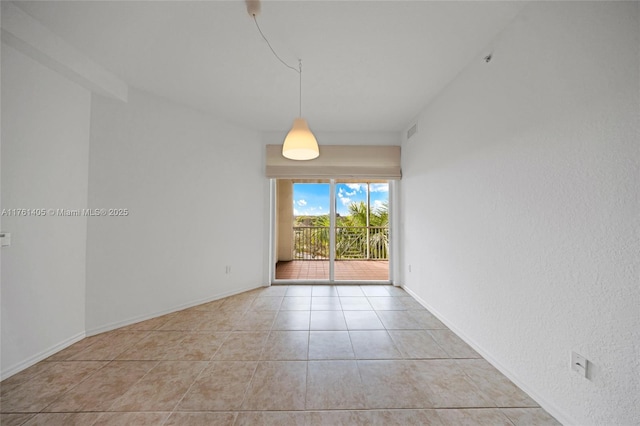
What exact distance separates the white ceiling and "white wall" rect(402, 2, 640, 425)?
41 centimetres

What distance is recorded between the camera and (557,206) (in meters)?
1.37

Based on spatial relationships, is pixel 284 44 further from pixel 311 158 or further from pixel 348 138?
pixel 348 138

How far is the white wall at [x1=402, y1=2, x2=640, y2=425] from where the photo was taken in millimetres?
1103

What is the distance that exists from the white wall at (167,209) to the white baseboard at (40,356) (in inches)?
4.8

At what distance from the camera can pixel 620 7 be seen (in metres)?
1.12

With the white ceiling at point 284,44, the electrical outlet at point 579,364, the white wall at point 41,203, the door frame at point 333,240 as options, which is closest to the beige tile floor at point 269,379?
the white wall at point 41,203

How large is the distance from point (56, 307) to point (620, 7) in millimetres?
4126

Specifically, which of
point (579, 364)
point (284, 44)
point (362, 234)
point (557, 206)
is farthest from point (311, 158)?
point (362, 234)

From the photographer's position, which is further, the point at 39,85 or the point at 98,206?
the point at 98,206

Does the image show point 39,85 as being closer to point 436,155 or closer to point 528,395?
point 436,155

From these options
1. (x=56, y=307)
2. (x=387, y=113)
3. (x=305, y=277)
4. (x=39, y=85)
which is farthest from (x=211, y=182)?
(x=387, y=113)

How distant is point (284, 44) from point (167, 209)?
7.29ft

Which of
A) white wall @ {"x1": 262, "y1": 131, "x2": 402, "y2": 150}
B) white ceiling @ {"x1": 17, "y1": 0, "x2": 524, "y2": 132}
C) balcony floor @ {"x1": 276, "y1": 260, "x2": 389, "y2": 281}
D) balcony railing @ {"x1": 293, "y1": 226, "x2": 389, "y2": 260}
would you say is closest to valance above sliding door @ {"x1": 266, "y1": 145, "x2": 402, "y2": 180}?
white wall @ {"x1": 262, "y1": 131, "x2": 402, "y2": 150}

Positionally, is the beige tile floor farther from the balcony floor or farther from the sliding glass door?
the sliding glass door
